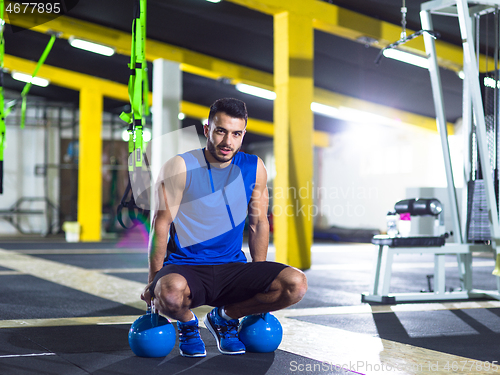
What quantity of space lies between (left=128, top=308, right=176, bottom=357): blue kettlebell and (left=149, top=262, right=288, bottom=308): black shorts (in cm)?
14

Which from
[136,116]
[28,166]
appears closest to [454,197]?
[136,116]

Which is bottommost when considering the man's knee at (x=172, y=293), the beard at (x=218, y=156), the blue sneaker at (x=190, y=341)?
the blue sneaker at (x=190, y=341)

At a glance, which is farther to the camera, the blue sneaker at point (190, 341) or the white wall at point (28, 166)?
the white wall at point (28, 166)

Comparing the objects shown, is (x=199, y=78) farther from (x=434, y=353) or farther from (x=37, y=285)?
(x=434, y=353)

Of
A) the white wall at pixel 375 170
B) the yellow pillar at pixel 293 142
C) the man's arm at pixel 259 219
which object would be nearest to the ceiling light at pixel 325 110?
the white wall at pixel 375 170

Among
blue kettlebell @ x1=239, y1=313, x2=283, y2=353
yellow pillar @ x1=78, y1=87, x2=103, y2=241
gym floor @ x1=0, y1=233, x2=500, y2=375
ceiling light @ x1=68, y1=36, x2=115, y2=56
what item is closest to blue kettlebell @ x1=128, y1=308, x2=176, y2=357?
gym floor @ x1=0, y1=233, x2=500, y2=375

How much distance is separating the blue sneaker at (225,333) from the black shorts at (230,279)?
0.40 feet

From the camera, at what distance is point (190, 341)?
2605mm

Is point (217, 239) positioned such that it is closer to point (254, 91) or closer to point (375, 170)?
point (254, 91)

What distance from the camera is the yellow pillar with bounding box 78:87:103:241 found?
1292 cm

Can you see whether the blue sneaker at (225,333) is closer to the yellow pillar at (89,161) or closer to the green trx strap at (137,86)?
the green trx strap at (137,86)

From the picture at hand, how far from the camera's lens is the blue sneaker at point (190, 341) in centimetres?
260
